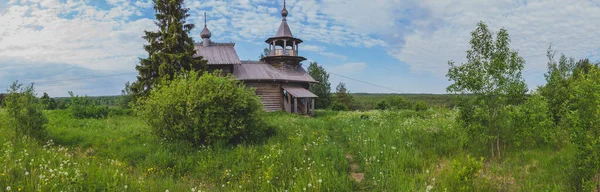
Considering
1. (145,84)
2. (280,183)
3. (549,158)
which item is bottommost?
(280,183)

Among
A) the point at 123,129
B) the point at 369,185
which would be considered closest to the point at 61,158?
the point at 123,129

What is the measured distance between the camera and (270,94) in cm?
3203

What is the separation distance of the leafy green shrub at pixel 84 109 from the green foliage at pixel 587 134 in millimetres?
22814

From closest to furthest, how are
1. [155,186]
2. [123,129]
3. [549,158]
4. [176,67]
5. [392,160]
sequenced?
[155,186] → [549,158] → [392,160] → [123,129] → [176,67]

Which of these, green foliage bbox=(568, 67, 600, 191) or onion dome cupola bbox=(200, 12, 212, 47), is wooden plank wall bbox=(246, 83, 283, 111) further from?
green foliage bbox=(568, 67, 600, 191)

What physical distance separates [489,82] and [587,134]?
8.54 feet

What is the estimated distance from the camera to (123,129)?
15.5 metres

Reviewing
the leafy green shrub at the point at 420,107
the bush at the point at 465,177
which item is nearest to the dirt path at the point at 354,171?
the bush at the point at 465,177

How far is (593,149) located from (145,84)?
25.0 meters

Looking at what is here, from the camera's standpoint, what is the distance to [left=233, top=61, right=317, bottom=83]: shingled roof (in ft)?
103

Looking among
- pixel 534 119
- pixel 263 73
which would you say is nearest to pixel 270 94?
pixel 263 73

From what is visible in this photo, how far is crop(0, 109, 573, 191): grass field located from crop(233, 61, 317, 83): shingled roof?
1809 cm

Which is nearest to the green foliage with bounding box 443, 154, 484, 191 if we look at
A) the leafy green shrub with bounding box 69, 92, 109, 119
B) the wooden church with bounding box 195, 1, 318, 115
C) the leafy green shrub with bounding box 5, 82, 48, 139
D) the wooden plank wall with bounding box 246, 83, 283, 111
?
the leafy green shrub with bounding box 5, 82, 48, 139

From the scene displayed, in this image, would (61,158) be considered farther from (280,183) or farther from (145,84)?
(145,84)
